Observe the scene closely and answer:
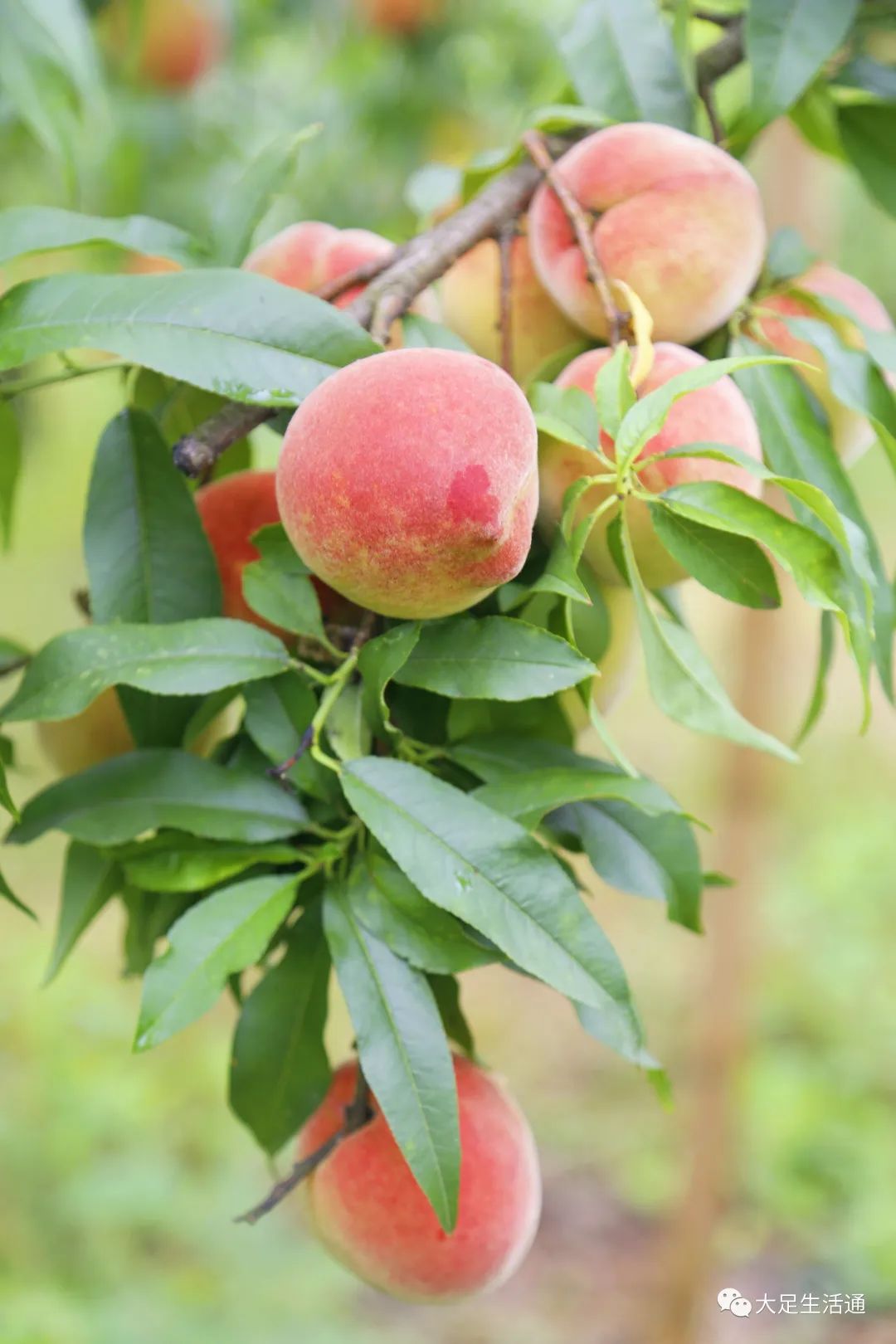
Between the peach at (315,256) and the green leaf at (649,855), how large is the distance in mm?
250

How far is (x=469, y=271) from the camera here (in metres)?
0.65

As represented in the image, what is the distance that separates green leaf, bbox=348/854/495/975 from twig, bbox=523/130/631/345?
235mm

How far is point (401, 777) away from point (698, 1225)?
4.18 ft

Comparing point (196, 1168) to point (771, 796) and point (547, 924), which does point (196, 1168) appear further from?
point (547, 924)

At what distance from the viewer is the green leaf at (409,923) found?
1.49 feet

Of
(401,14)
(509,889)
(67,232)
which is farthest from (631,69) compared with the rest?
(401,14)

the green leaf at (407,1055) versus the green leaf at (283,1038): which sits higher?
the green leaf at (407,1055)

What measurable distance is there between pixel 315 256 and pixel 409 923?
13.0 inches

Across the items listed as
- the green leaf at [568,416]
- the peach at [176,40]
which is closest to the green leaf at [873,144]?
the green leaf at [568,416]

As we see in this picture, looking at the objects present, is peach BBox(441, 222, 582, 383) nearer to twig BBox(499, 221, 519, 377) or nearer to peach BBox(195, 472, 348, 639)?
twig BBox(499, 221, 519, 377)

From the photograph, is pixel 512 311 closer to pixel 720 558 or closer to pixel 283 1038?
pixel 720 558

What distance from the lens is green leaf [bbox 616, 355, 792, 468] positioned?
0.43 m

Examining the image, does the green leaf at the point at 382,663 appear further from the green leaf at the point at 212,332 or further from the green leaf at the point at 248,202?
the green leaf at the point at 248,202

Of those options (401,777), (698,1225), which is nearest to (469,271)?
(401,777)
